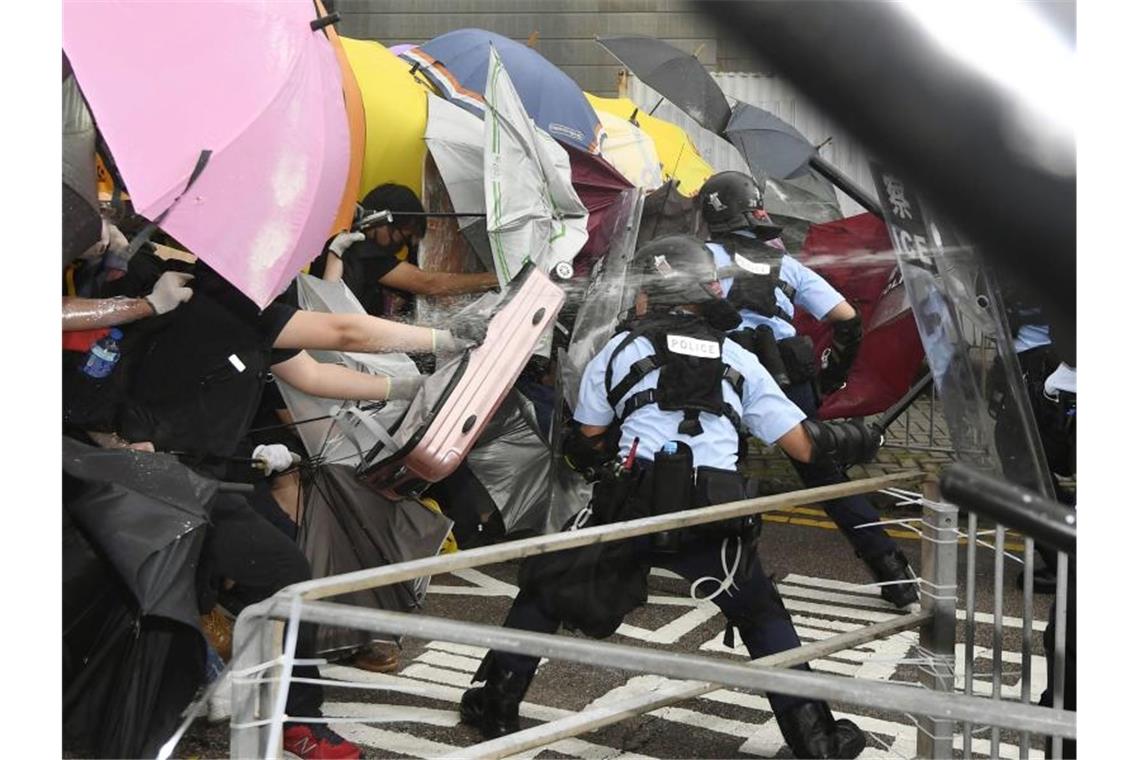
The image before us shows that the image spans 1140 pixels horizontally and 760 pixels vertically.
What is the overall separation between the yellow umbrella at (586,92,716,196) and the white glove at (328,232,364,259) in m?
3.88

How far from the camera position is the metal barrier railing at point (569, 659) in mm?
1667

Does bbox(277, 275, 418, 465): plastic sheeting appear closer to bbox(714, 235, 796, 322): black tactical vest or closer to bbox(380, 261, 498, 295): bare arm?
bbox(380, 261, 498, 295): bare arm

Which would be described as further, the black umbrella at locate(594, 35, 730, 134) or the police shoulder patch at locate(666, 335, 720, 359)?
the black umbrella at locate(594, 35, 730, 134)

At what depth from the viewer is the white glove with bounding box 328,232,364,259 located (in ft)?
18.3

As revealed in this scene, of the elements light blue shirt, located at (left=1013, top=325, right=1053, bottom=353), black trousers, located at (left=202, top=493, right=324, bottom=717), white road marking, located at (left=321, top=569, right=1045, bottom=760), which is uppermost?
light blue shirt, located at (left=1013, top=325, right=1053, bottom=353)

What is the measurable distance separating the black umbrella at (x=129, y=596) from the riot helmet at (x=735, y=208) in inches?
123

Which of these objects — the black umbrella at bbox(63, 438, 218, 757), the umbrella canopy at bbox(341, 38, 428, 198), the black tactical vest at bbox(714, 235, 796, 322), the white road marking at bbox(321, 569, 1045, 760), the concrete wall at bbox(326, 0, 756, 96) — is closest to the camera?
the black umbrella at bbox(63, 438, 218, 757)

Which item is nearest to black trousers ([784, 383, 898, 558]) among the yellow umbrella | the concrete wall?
the yellow umbrella

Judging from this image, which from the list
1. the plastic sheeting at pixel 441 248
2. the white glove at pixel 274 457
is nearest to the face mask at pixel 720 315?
the white glove at pixel 274 457

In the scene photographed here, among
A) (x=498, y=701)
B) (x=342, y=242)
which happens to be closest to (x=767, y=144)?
(x=342, y=242)

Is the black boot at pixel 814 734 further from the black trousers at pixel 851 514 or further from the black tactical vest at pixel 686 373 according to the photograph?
the black trousers at pixel 851 514

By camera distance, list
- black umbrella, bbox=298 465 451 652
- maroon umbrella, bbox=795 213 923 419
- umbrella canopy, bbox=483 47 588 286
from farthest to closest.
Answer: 1. maroon umbrella, bbox=795 213 923 419
2. umbrella canopy, bbox=483 47 588 286
3. black umbrella, bbox=298 465 451 652

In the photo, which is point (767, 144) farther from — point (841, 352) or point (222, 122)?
point (222, 122)

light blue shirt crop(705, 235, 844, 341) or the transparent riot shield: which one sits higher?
light blue shirt crop(705, 235, 844, 341)
